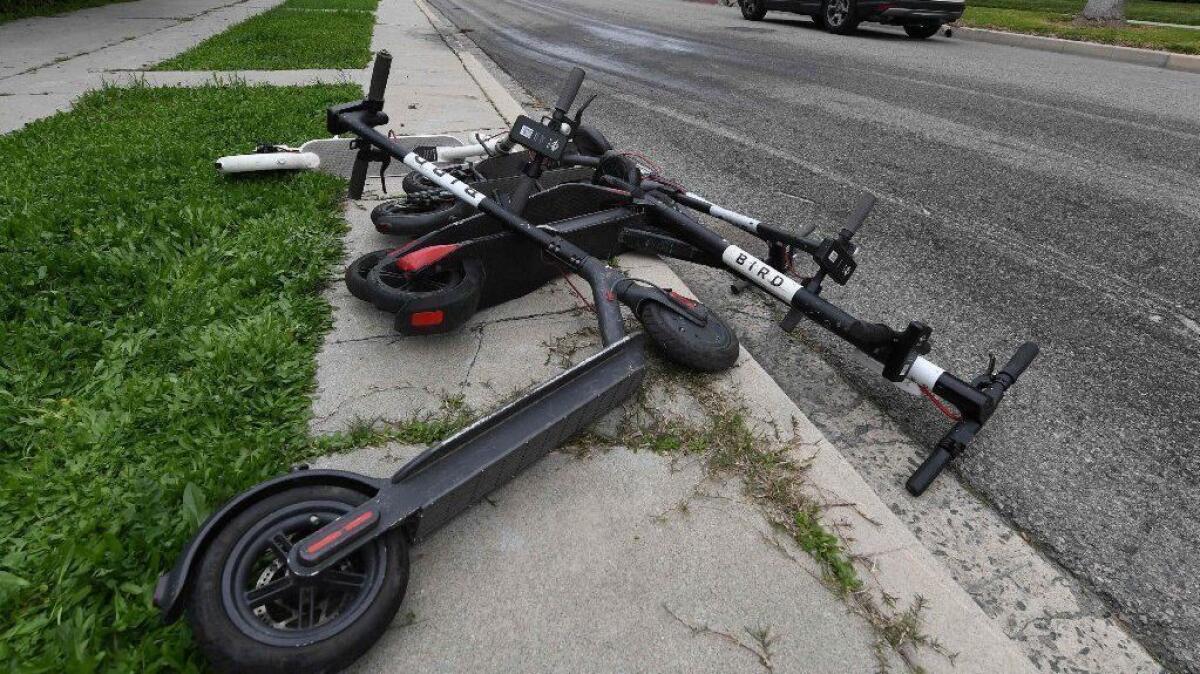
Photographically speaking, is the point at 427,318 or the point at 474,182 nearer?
the point at 427,318

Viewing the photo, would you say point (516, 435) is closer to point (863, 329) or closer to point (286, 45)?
point (863, 329)

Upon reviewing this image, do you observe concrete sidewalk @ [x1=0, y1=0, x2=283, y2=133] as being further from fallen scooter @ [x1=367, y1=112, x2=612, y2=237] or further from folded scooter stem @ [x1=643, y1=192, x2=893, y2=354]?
folded scooter stem @ [x1=643, y1=192, x2=893, y2=354]

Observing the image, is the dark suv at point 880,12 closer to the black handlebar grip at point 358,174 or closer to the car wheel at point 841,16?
the car wheel at point 841,16

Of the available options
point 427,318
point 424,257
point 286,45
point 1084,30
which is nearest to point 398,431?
point 427,318

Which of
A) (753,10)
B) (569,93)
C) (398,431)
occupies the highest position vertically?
(753,10)

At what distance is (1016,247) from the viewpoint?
4.21 m

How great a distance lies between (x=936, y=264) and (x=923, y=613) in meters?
2.75

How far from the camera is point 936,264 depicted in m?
3.97

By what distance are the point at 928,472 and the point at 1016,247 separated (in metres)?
2.66

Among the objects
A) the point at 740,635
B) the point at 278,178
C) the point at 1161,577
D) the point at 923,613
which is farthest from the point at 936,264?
the point at 278,178

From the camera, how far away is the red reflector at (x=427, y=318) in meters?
2.55

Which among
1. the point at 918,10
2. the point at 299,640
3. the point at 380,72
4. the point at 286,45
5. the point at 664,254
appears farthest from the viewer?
the point at 918,10

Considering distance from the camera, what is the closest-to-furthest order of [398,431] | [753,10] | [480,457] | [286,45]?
[480,457], [398,431], [286,45], [753,10]

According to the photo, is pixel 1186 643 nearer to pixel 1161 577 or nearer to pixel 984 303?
pixel 1161 577
